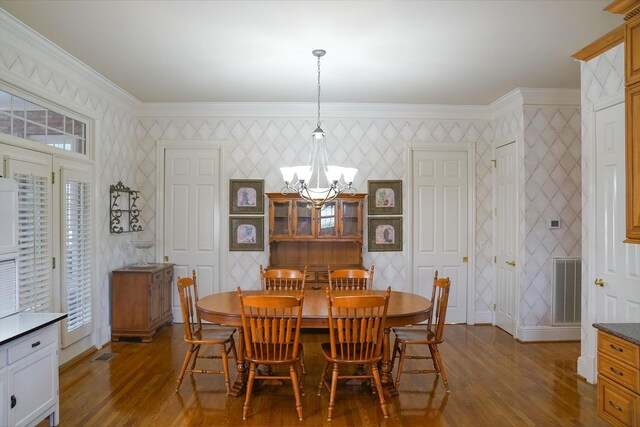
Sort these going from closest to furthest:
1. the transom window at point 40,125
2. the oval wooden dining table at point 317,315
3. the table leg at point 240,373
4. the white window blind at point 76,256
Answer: the oval wooden dining table at point 317,315, the transom window at point 40,125, the table leg at point 240,373, the white window blind at point 76,256

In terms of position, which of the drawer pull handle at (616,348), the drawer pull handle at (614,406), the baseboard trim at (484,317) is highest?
the drawer pull handle at (616,348)

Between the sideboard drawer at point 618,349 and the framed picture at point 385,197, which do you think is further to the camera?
the framed picture at point 385,197

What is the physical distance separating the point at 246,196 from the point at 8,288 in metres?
3.03

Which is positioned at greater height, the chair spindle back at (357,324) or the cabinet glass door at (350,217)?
the cabinet glass door at (350,217)

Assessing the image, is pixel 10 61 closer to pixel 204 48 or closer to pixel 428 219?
pixel 204 48

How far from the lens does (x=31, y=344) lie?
2.46 m

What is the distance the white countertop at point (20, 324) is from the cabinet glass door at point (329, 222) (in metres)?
2.95

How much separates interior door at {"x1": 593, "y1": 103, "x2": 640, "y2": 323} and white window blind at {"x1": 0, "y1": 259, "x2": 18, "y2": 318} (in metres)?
4.34

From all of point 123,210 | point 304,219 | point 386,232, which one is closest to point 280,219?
point 304,219

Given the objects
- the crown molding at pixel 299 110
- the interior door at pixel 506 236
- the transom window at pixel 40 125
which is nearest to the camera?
the transom window at pixel 40 125

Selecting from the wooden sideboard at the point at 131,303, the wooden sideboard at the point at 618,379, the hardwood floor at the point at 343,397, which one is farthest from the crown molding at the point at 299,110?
the wooden sideboard at the point at 618,379

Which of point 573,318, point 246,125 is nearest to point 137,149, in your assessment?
point 246,125

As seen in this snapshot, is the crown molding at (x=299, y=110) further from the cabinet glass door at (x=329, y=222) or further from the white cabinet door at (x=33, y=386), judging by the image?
the white cabinet door at (x=33, y=386)

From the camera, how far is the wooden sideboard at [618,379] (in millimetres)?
2240
